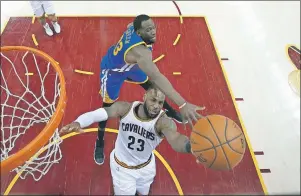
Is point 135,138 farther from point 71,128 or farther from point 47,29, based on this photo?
point 47,29

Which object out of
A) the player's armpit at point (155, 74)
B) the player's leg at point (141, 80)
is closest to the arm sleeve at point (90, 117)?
the player's armpit at point (155, 74)

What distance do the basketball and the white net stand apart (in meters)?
1.92

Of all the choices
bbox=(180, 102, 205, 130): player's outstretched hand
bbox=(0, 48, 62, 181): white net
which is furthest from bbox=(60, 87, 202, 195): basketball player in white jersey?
bbox=(0, 48, 62, 181): white net

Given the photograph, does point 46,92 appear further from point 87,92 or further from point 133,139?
point 133,139

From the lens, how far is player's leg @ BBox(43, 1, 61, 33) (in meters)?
5.86

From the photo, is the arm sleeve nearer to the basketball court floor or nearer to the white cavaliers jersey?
the white cavaliers jersey

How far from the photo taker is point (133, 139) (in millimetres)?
2912

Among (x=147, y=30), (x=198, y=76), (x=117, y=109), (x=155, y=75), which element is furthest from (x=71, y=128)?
(x=198, y=76)

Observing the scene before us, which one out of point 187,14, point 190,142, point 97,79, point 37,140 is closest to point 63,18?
point 97,79

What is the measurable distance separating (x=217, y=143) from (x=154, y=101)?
657mm

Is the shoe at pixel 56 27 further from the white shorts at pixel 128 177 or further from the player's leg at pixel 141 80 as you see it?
the white shorts at pixel 128 177

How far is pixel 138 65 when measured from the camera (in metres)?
3.38

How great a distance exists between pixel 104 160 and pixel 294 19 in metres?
5.72

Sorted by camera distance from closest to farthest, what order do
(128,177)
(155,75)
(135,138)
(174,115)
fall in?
1. (135,138)
2. (128,177)
3. (155,75)
4. (174,115)
